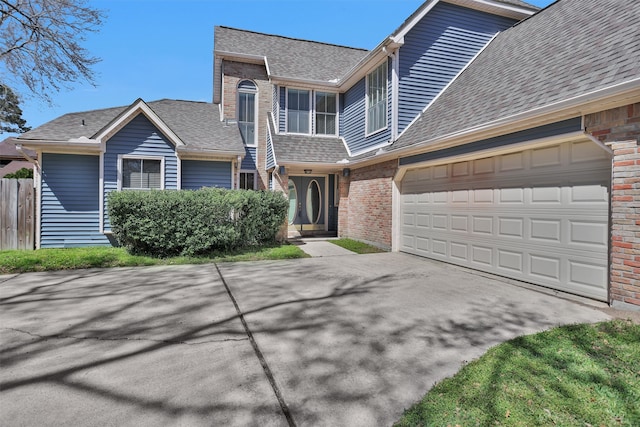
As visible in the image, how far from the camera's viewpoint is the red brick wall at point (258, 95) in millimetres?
14836

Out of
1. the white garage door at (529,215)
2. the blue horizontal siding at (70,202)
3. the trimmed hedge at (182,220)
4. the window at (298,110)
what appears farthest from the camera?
the window at (298,110)

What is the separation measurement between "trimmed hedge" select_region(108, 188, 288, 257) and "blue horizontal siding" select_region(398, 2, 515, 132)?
5980mm

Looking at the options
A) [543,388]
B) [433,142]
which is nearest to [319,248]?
[433,142]

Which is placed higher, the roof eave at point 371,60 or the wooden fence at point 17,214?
the roof eave at point 371,60

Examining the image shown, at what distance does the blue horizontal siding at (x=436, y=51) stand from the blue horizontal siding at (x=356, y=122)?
1435mm

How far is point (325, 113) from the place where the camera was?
14.7m

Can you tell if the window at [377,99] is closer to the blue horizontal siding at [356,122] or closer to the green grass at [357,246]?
the blue horizontal siding at [356,122]

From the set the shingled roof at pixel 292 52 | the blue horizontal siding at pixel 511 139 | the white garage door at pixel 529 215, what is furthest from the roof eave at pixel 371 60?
the white garage door at pixel 529 215

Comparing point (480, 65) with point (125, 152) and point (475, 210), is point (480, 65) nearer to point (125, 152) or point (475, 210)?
point (475, 210)

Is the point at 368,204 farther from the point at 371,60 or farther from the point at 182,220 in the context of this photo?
the point at 182,220

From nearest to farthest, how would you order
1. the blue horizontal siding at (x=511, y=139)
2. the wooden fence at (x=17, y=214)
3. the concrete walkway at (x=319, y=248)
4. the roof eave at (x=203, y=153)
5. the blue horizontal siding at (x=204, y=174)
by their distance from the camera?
the blue horizontal siding at (x=511, y=139) → the wooden fence at (x=17, y=214) → the concrete walkway at (x=319, y=248) → the roof eave at (x=203, y=153) → the blue horizontal siding at (x=204, y=174)

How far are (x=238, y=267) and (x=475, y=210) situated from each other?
19.3ft

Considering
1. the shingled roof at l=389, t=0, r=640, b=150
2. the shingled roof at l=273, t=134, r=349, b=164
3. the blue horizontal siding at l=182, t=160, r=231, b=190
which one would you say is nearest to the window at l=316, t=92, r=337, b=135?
the shingled roof at l=273, t=134, r=349, b=164

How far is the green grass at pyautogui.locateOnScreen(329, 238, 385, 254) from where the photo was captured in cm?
1076
